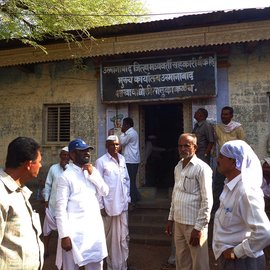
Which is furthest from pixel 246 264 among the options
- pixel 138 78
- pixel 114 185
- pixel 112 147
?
pixel 138 78

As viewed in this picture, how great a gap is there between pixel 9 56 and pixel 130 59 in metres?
3.16

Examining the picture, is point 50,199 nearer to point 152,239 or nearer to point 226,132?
point 152,239

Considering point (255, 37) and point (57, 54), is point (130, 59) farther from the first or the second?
point (255, 37)

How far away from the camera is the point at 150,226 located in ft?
20.2

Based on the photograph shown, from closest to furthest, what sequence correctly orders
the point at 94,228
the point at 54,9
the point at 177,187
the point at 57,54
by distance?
the point at 94,228, the point at 177,187, the point at 54,9, the point at 57,54

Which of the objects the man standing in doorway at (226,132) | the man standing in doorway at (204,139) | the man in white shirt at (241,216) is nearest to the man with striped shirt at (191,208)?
the man in white shirt at (241,216)

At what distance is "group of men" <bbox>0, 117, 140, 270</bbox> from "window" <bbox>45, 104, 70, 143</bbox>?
8.75ft

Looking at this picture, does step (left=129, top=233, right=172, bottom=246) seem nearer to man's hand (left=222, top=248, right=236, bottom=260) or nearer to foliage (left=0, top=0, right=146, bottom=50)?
man's hand (left=222, top=248, right=236, bottom=260)

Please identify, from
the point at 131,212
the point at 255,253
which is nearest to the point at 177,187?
the point at 255,253

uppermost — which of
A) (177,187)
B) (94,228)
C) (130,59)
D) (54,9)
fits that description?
(54,9)

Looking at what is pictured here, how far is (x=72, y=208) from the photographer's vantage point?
3264mm

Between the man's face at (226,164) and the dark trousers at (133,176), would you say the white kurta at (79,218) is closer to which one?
the man's face at (226,164)

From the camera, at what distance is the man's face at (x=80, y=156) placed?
136 inches

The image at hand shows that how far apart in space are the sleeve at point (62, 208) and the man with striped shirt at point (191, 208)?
1.25m
